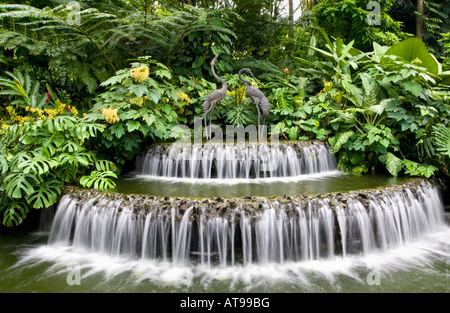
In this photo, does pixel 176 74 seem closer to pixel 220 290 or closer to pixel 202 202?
pixel 202 202

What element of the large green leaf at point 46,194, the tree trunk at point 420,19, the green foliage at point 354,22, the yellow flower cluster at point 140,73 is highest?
the tree trunk at point 420,19

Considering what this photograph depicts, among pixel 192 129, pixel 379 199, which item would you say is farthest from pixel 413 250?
pixel 192 129

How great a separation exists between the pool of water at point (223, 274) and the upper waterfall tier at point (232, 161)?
6.98 ft

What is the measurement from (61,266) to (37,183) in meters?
1.40

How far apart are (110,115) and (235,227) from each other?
121 inches

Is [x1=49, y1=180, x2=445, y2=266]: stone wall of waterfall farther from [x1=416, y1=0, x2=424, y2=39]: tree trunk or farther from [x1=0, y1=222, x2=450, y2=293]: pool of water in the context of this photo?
[x1=416, y1=0, x2=424, y2=39]: tree trunk

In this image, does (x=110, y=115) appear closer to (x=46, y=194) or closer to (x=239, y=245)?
(x=46, y=194)

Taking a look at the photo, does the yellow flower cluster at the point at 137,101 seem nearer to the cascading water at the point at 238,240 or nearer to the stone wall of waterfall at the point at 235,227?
the cascading water at the point at 238,240

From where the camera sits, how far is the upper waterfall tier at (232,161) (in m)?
5.45

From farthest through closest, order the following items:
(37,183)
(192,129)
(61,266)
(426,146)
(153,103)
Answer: (192,129), (153,103), (426,146), (37,183), (61,266)

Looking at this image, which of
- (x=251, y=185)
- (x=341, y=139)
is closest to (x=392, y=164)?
(x=341, y=139)

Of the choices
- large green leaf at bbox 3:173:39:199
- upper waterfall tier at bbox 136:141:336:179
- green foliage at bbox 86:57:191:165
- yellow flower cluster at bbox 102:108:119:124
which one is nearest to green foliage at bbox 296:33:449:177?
upper waterfall tier at bbox 136:141:336:179

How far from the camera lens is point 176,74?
781cm

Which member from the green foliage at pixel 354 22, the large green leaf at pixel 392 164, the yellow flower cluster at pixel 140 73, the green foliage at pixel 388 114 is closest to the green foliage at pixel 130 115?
the yellow flower cluster at pixel 140 73
